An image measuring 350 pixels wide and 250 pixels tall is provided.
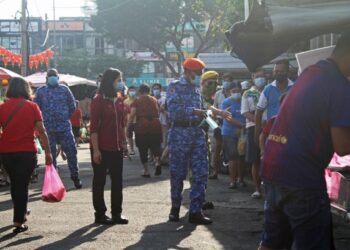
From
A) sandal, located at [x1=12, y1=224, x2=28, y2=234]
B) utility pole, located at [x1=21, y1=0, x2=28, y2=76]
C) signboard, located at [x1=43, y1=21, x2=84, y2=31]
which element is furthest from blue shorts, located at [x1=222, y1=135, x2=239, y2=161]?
signboard, located at [x1=43, y1=21, x2=84, y2=31]

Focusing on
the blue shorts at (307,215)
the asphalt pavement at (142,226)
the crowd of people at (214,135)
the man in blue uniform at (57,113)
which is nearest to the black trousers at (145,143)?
the crowd of people at (214,135)

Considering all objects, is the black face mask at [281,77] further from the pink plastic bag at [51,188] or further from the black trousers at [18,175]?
the black trousers at [18,175]

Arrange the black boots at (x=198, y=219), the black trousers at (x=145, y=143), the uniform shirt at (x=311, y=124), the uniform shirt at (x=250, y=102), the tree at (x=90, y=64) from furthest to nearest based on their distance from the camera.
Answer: the tree at (x=90, y=64) < the black trousers at (x=145, y=143) < the uniform shirt at (x=250, y=102) < the black boots at (x=198, y=219) < the uniform shirt at (x=311, y=124)

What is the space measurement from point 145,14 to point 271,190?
3317 cm

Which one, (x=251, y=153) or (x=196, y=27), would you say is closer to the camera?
(x=251, y=153)

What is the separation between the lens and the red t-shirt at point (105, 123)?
22.4 feet

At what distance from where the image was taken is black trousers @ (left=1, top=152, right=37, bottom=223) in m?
6.38

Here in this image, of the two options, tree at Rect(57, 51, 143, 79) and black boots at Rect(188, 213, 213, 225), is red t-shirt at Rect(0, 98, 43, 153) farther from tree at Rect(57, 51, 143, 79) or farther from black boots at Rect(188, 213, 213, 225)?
tree at Rect(57, 51, 143, 79)

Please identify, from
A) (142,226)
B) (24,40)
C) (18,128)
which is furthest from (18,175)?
(24,40)

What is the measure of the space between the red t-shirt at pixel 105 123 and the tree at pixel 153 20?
2637cm

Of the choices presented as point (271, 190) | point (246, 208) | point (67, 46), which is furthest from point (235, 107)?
point (67, 46)

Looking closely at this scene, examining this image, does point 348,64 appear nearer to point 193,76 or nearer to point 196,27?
point 193,76

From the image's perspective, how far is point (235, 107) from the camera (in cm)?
934

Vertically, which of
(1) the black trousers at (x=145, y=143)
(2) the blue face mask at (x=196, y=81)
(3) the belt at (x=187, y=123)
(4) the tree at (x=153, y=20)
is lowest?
(1) the black trousers at (x=145, y=143)
